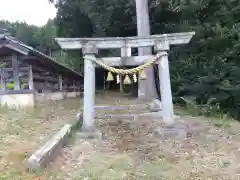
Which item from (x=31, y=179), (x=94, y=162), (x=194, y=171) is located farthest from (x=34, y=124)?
(x=194, y=171)

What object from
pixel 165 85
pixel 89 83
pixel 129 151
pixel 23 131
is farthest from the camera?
pixel 165 85

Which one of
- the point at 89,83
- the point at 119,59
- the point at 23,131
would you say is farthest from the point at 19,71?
the point at 119,59

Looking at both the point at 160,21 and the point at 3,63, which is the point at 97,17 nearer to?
the point at 160,21

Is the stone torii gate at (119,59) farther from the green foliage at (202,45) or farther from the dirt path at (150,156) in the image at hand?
the green foliage at (202,45)

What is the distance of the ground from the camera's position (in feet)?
21.1

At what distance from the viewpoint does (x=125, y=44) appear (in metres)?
9.43

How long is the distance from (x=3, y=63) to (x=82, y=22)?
840cm

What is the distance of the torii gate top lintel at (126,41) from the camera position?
9.09 meters

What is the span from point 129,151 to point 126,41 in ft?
11.1

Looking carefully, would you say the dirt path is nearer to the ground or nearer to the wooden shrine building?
the ground

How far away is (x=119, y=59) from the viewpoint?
9.44m

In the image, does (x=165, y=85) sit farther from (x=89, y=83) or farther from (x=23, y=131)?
(x=23, y=131)

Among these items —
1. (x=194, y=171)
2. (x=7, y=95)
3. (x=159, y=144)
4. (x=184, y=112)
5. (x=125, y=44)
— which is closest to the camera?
(x=194, y=171)

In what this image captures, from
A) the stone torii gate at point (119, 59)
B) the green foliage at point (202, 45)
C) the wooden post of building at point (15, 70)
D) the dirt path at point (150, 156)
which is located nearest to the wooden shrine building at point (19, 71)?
the wooden post of building at point (15, 70)
